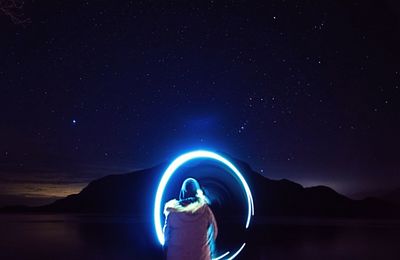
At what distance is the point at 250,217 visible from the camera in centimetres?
794

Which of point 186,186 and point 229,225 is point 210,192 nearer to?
point 229,225

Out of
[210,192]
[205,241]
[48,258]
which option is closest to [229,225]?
[210,192]

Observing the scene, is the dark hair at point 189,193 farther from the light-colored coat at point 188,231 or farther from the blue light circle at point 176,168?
the blue light circle at point 176,168

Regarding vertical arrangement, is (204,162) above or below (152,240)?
above

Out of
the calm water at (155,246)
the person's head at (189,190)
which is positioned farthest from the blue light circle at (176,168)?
the person's head at (189,190)

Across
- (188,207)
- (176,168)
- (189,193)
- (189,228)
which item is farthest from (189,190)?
(176,168)

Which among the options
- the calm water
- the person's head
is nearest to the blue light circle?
the calm water

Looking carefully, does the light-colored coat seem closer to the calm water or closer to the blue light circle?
the calm water

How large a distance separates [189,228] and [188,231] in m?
0.03

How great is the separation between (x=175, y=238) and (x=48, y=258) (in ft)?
61.8

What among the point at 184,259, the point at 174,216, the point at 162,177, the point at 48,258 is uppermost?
the point at 162,177

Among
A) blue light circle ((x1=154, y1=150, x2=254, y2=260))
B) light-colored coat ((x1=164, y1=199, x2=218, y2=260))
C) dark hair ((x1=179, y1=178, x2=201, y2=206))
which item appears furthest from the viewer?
blue light circle ((x1=154, y1=150, x2=254, y2=260))

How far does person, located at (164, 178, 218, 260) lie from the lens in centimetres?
493

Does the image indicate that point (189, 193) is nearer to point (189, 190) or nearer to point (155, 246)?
point (189, 190)
